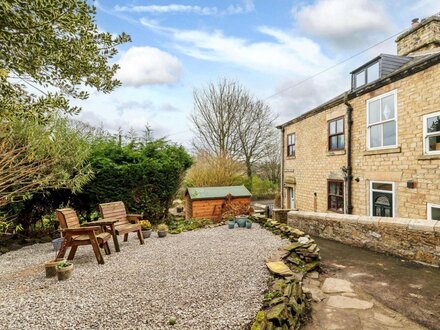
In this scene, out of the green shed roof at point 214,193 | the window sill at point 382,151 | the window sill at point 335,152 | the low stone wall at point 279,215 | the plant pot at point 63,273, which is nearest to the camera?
the plant pot at point 63,273

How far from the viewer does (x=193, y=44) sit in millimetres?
6379

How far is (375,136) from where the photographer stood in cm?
819

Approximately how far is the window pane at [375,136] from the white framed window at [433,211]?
2.39 m

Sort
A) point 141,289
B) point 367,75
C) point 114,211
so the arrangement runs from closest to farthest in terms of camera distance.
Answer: point 141,289, point 114,211, point 367,75

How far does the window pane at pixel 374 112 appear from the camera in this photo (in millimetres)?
8094

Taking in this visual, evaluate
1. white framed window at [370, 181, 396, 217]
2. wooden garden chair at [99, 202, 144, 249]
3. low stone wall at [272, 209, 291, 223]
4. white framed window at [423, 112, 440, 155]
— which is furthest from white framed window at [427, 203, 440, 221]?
wooden garden chair at [99, 202, 144, 249]

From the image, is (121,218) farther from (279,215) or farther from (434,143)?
(434,143)

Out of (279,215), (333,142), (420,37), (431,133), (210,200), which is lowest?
(279,215)

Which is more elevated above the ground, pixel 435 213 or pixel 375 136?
pixel 375 136

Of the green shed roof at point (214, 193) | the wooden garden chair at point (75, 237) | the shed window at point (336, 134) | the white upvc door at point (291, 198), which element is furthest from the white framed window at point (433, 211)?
the wooden garden chair at point (75, 237)

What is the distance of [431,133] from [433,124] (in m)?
0.24

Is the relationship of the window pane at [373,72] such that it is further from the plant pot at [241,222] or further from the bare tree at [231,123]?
the bare tree at [231,123]

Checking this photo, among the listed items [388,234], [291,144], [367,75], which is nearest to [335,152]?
[367,75]

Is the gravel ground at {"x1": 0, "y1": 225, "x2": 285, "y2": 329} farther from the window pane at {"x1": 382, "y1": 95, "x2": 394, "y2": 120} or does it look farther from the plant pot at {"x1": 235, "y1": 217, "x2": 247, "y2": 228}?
the window pane at {"x1": 382, "y1": 95, "x2": 394, "y2": 120}
